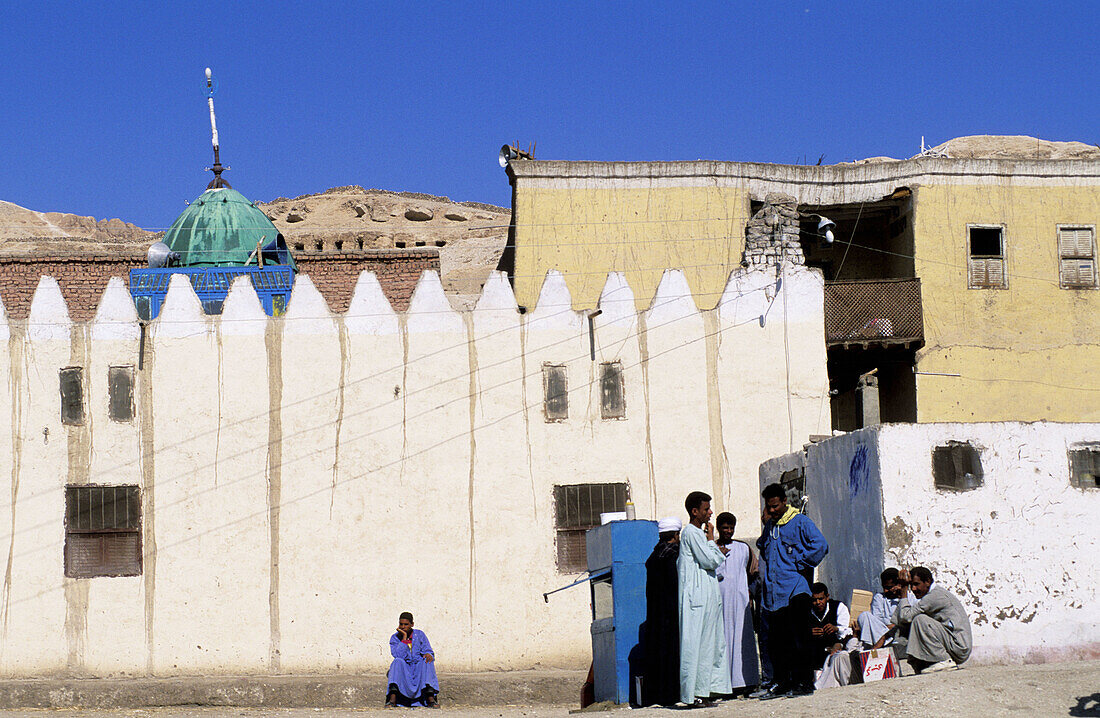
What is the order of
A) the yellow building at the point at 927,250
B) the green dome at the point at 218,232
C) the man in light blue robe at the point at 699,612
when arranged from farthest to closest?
the green dome at the point at 218,232
the yellow building at the point at 927,250
the man in light blue robe at the point at 699,612

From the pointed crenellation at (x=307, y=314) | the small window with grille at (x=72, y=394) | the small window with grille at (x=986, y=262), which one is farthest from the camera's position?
the small window with grille at (x=986, y=262)

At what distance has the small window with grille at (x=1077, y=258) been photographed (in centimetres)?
2191

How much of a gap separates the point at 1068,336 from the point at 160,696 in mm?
13509

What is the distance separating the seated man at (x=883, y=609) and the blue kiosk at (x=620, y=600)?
168 cm

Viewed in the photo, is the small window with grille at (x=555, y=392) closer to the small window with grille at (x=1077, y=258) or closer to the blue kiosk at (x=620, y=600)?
the blue kiosk at (x=620, y=600)

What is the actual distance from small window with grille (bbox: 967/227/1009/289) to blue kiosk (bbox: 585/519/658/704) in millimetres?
11678

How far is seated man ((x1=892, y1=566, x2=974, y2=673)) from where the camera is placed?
414 inches

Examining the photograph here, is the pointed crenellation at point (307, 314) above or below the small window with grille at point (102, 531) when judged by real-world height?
above

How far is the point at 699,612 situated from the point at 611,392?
6.75 metres

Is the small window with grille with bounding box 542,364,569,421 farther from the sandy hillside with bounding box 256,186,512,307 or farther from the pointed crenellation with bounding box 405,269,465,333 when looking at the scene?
the sandy hillside with bounding box 256,186,512,307

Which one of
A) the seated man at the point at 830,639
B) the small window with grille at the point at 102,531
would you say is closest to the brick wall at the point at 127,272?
the small window with grille at the point at 102,531

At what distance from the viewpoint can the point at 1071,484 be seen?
1220cm

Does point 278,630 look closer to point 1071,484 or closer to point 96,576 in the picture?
point 96,576

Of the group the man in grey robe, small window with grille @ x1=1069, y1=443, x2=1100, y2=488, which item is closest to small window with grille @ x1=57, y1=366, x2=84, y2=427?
the man in grey robe
